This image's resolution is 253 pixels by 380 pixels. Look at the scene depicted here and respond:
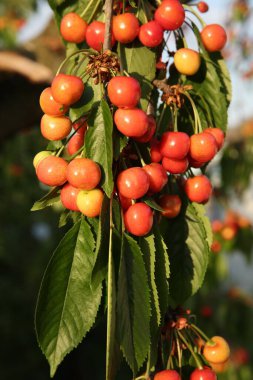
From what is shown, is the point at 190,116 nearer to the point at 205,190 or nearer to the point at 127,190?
the point at 205,190

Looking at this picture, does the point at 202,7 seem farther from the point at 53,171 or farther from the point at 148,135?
the point at 53,171

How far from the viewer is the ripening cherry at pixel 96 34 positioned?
0.83 m

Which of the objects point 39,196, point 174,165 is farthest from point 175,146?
point 39,196

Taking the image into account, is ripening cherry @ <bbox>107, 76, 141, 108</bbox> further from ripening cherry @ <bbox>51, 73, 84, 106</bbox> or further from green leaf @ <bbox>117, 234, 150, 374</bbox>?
green leaf @ <bbox>117, 234, 150, 374</bbox>

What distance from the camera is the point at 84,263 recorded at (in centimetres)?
71

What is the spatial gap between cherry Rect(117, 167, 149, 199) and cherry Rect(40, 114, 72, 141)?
0.36 ft

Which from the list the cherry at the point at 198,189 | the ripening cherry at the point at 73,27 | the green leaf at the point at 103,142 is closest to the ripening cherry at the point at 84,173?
the green leaf at the point at 103,142

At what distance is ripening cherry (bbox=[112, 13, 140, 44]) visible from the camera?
0.80 metres

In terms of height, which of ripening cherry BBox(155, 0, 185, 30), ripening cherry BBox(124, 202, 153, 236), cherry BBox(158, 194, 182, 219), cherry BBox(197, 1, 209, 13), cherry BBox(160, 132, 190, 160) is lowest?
cherry BBox(158, 194, 182, 219)

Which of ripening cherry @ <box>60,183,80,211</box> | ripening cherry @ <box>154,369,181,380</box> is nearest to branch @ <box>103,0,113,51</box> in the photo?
ripening cherry @ <box>60,183,80,211</box>

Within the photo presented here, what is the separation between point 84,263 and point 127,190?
128 mm

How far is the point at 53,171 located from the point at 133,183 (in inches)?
4.7

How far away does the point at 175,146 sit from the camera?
2.47 feet

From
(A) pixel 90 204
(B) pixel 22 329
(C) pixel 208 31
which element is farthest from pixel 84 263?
(B) pixel 22 329
